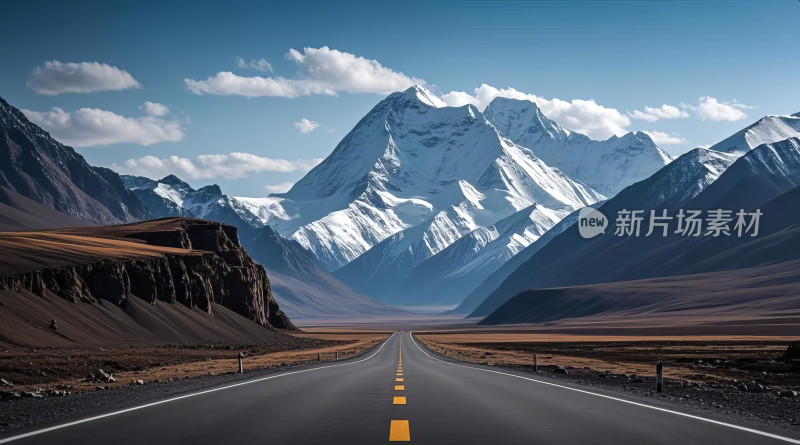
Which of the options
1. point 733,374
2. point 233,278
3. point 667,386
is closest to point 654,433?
point 667,386

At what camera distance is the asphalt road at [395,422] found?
53.4ft

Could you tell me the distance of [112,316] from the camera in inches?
4439

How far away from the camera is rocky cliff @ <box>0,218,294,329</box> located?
106812mm

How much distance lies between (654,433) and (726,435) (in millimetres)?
1322

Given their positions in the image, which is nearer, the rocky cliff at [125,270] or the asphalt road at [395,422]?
the asphalt road at [395,422]

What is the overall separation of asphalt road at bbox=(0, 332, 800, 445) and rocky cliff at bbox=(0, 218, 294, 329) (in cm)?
7835

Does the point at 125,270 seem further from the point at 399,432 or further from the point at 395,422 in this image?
the point at 399,432

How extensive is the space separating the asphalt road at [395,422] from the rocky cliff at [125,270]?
78.4m

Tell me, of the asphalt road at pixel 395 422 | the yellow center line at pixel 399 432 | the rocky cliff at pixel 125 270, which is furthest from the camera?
the rocky cliff at pixel 125 270

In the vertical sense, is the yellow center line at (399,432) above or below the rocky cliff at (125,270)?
below

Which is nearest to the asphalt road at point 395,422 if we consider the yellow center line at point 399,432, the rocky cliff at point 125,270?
the yellow center line at point 399,432

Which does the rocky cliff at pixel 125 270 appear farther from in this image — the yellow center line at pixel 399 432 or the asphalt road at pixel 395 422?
the yellow center line at pixel 399 432

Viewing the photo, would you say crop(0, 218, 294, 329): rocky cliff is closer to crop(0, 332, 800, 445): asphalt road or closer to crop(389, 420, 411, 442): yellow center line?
crop(0, 332, 800, 445): asphalt road

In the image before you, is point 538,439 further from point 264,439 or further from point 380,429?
point 264,439
